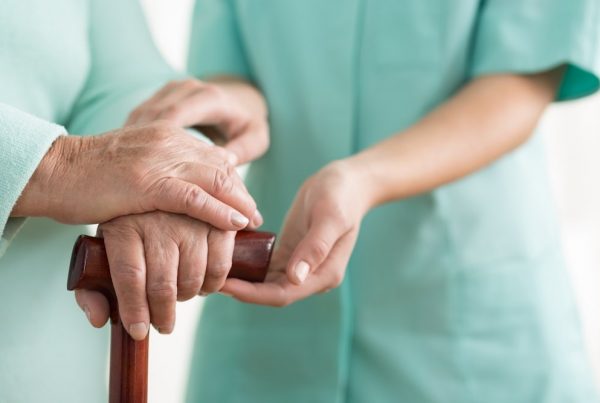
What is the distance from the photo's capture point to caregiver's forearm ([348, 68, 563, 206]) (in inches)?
35.0

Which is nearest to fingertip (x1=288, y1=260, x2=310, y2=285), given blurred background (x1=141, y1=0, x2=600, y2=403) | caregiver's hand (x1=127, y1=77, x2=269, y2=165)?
caregiver's hand (x1=127, y1=77, x2=269, y2=165)

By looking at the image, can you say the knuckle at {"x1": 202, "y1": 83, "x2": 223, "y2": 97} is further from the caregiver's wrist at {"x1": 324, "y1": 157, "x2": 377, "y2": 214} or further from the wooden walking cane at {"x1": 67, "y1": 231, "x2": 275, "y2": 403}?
the wooden walking cane at {"x1": 67, "y1": 231, "x2": 275, "y2": 403}

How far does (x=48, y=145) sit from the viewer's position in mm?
584

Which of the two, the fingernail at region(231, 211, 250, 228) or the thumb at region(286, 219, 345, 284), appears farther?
the thumb at region(286, 219, 345, 284)

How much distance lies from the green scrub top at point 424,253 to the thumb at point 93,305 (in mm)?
475

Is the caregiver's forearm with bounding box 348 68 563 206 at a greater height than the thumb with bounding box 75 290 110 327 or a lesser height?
lesser

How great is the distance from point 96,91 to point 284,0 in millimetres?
378

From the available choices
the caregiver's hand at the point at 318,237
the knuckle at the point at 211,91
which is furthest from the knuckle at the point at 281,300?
the knuckle at the point at 211,91

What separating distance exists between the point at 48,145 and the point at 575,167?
4.84 ft

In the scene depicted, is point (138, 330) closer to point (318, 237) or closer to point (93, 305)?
point (93, 305)

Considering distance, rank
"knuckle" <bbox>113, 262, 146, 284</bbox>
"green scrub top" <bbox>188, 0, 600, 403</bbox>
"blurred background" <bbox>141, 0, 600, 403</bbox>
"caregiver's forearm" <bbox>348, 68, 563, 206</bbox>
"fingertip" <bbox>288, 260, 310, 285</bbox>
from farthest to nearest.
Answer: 1. "blurred background" <bbox>141, 0, 600, 403</bbox>
2. "green scrub top" <bbox>188, 0, 600, 403</bbox>
3. "caregiver's forearm" <bbox>348, 68, 563, 206</bbox>
4. "fingertip" <bbox>288, 260, 310, 285</bbox>
5. "knuckle" <bbox>113, 262, 146, 284</bbox>

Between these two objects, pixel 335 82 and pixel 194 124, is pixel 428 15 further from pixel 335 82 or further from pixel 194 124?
pixel 194 124

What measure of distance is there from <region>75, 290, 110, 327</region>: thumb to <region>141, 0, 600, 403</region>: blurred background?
1.09 m

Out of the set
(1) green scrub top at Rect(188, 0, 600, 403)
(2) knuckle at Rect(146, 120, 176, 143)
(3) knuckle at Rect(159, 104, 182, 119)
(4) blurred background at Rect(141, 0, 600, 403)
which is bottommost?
(4) blurred background at Rect(141, 0, 600, 403)
